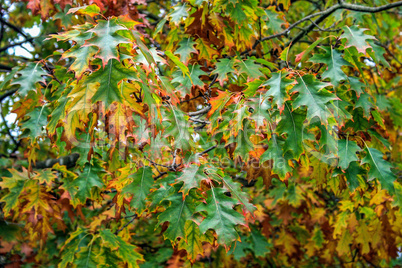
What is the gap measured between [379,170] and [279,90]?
36.8 inches

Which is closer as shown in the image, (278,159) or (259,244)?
(278,159)

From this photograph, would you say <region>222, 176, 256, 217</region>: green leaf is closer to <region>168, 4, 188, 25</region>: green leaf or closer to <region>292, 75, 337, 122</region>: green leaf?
Result: <region>292, 75, 337, 122</region>: green leaf

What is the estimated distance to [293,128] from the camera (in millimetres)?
1825

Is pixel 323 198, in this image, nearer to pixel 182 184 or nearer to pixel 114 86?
pixel 182 184

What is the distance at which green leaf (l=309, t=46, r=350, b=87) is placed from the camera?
6.25 ft

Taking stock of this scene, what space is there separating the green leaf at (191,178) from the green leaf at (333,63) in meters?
0.93

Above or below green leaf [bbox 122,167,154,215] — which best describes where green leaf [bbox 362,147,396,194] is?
below

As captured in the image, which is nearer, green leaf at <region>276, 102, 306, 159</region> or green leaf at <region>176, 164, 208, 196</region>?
green leaf at <region>176, 164, 208, 196</region>

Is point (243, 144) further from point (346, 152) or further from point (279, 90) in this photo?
point (346, 152)

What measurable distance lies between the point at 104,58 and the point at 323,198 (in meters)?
3.94

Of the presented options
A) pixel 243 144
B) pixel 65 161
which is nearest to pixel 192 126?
pixel 243 144

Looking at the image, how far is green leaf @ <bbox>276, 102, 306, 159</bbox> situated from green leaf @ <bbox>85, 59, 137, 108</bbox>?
0.87 meters

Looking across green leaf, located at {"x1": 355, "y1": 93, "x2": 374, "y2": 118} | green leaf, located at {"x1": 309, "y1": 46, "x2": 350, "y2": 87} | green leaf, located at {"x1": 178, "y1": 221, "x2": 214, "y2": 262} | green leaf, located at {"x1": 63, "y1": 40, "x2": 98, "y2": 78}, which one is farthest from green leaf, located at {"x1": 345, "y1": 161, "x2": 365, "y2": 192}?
green leaf, located at {"x1": 63, "y1": 40, "x2": 98, "y2": 78}

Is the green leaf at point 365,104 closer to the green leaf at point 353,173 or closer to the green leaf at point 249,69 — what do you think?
the green leaf at point 353,173
